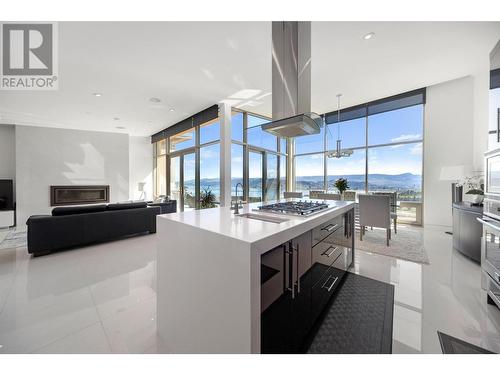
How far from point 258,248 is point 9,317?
7.70ft

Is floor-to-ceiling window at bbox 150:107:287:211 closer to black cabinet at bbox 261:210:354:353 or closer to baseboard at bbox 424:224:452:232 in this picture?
black cabinet at bbox 261:210:354:353

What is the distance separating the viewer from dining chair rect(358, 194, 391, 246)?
134 inches

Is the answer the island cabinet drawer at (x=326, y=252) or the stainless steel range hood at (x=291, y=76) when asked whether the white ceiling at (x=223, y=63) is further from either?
the island cabinet drawer at (x=326, y=252)

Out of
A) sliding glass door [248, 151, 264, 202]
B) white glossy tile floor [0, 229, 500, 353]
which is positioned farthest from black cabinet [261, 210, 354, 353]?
sliding glass door [248, 151, 264, 202]

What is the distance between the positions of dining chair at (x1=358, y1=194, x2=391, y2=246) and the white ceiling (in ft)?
7.66

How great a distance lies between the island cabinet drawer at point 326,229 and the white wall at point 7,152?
8824mm

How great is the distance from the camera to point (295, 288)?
1.25m

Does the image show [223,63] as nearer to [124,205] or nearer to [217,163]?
[217,163]

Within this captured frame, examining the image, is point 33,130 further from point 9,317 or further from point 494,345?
point 494,345

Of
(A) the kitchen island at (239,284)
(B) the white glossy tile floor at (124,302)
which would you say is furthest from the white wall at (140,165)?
(A) the kitchen island at (239,284)

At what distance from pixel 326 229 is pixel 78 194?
7.77 m

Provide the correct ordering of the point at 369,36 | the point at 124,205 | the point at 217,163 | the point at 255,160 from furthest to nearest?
the point at 255,160, the point at 217,163, the point at 124,205, the point at 369,36

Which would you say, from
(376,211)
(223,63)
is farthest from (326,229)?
(223,63)

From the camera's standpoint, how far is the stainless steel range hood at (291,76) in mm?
2164
